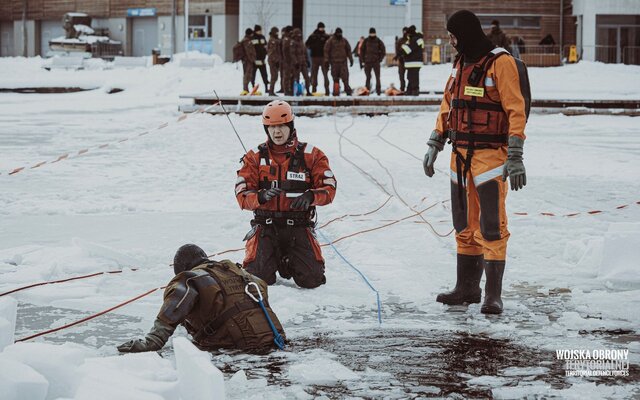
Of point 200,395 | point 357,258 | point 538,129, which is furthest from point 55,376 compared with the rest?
point 538,129

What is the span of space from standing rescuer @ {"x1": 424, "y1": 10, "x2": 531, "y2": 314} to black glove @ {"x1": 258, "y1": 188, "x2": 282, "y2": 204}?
3.80ft

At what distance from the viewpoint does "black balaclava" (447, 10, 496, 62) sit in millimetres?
5762

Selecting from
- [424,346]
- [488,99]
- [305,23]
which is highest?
[305,23]

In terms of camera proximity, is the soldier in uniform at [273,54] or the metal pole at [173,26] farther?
the metal pole at [173,26]

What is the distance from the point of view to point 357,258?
24.8ft

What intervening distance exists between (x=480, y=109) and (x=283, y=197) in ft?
4.88

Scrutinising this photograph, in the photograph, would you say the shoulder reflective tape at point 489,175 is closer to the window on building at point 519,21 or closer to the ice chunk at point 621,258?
the ice chunk at point 621,258

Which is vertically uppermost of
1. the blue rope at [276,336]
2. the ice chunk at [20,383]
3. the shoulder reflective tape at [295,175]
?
the shoulder reflective tape at [295,175]

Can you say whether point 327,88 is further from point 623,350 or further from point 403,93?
point 623,350

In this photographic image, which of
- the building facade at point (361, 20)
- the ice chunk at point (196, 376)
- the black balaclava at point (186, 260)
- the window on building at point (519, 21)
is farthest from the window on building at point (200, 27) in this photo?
the ice chunk at point (196, 376)

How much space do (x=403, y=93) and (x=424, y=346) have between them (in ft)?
63.1

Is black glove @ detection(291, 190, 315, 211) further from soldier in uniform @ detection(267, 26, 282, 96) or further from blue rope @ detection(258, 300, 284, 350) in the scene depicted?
soldier in uniform @ detection(267, 26, 282, 96)

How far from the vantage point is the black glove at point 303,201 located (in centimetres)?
632

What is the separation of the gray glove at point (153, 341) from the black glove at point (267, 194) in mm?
1636
